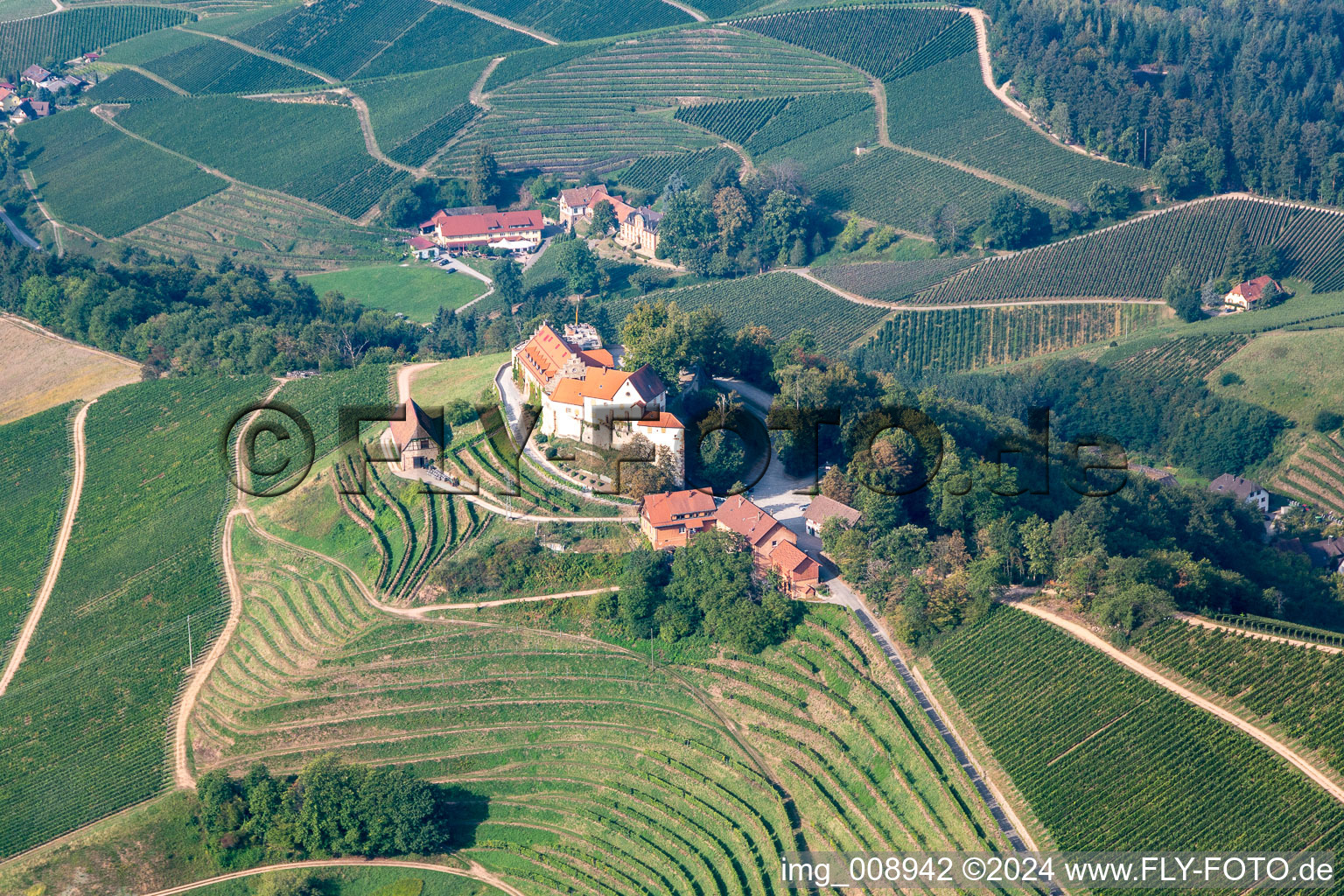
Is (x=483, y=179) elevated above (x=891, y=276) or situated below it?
above

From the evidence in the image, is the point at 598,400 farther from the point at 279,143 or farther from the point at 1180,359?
the point at 279,143

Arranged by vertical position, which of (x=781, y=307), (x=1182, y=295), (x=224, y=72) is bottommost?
(x=781, y=307)

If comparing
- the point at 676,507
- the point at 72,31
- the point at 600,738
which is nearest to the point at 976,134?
the point at 676,507

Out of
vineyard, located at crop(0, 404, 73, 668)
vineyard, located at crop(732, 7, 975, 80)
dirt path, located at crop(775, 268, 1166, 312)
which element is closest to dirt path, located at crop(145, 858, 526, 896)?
vineyard, located at crop(0, 404, 73, 668)

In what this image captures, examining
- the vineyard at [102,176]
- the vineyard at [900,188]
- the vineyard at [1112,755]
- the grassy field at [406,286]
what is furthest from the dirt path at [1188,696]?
the vineyard at [102,176]

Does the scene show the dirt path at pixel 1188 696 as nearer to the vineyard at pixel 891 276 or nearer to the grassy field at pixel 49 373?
the vineyard at pixel 891 276

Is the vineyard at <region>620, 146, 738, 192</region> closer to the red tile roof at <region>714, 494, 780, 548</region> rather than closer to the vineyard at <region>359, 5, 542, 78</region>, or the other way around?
the vineyard at <region>359, 5, 542, 78</region>
